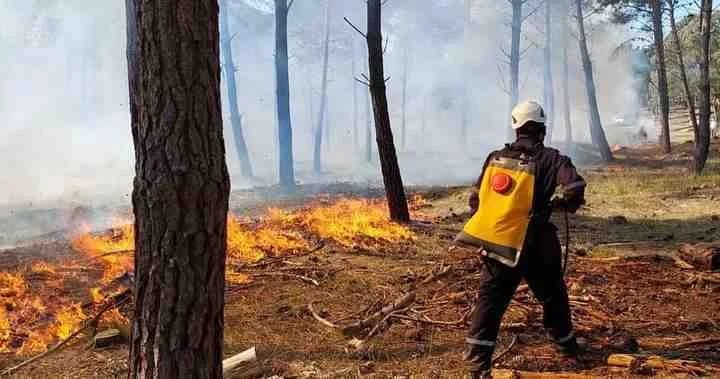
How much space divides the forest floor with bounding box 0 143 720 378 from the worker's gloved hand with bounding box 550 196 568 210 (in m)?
1.18

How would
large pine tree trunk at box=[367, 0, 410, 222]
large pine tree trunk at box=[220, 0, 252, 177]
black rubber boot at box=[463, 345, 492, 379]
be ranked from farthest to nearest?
1. large pine tree trunk at box=[220, 0, 252, 177]
2. large pine tree trunk at box=[367, 0, 410, 222]
3. black rubber boot at box=[463, 345, 492, 379]

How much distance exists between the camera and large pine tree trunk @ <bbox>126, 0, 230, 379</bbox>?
248 centimetres

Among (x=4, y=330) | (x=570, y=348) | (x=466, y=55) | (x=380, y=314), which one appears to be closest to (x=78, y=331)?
(x=4, y=330)

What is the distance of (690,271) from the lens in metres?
6.65

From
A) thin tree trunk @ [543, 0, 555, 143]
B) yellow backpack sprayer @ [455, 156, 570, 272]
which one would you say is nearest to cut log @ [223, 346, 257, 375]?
yellow backpack sprayer @ [455, 156, 570, 272]

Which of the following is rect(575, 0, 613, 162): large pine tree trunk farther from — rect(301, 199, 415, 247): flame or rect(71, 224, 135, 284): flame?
rect(71, 224, 135, 284): flame

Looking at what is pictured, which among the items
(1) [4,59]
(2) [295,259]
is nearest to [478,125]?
(1) [4,59]

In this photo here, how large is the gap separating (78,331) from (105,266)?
9.40ft

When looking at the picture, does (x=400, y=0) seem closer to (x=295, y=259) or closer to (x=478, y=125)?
(x=478, y=125)

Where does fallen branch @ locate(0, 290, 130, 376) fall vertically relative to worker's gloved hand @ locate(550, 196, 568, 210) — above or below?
below

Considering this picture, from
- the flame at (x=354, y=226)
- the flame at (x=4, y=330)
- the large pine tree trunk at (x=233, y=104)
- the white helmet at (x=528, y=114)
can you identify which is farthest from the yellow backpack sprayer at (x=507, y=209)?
the large pine tree trunk at (x=233, y=104)

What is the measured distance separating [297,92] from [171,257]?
55.7 metres

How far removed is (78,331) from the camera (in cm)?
489

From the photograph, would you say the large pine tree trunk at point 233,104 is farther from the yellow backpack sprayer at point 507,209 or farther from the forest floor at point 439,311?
the yellow backpack sprayer at point 507,209
